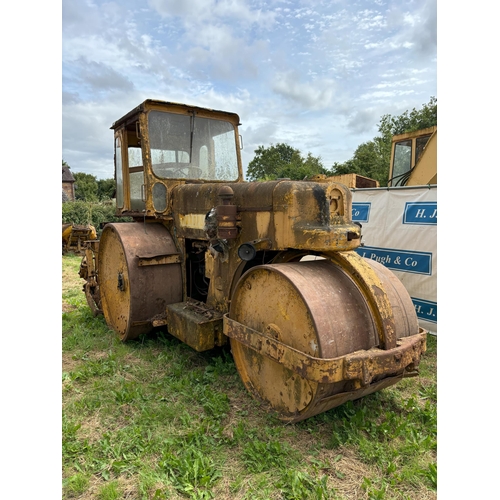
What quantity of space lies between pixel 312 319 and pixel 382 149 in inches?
1331

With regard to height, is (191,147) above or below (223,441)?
above

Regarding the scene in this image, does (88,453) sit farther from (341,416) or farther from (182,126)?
(182,126)

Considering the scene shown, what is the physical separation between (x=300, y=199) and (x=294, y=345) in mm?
1091

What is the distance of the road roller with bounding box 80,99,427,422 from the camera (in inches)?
109

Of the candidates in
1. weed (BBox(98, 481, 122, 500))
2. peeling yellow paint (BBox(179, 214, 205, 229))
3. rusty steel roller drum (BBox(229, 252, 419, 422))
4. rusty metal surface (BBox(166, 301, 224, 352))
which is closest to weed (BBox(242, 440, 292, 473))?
rusty steel roller drum (BBox(229, 252, 419, 422))

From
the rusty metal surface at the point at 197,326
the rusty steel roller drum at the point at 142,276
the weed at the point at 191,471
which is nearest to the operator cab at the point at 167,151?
the rusty steel roller drum at the point at 142,276

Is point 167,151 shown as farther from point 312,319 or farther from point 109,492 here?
point 109,492

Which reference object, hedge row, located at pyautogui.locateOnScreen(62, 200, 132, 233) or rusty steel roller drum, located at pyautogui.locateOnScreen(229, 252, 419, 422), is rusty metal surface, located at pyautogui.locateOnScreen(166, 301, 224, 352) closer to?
rusty steel roller drum, located at pyautogui.locateOnScreen(229, 252, 419, 422)

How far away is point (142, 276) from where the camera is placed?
454cm

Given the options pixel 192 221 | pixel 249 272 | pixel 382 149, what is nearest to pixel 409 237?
pixel 192 221

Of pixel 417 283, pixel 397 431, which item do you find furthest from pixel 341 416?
pixel 417 283

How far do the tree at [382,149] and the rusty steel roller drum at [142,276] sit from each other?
83.3ft

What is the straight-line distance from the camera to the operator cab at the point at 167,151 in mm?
4641

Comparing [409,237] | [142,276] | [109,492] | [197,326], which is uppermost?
[409,237]
